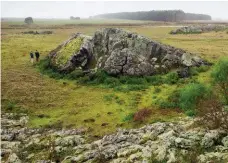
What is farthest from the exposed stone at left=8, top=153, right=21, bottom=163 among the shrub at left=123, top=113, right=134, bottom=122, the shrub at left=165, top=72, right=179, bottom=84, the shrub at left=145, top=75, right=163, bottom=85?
the shrub at left=165, top=72, right=179, bottom=84

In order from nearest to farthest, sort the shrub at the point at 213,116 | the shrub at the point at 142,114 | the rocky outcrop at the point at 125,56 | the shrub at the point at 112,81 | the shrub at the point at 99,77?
the shrub at the point at 213,116 → the shrub at the point at 142,114 → the shrub at the point at 112,81 → the shrub at the point at 99,77 → the rocky outcrop at the point at 125,56

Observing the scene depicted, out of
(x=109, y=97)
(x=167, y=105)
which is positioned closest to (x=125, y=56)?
(x=109, y=97)

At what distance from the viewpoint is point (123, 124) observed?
32.1m

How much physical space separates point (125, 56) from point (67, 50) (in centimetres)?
1119

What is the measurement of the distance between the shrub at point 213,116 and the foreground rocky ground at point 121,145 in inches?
24.0

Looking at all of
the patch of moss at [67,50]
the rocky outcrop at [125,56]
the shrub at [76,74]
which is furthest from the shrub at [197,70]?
the patch of moss at [67,50]

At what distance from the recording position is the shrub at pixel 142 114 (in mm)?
32375

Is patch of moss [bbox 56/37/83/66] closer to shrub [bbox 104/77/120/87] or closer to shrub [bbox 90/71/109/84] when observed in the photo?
shrub [bbox 90/71/109/84]

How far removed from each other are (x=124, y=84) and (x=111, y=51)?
8.73 m

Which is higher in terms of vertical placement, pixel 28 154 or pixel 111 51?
pixel 111 51

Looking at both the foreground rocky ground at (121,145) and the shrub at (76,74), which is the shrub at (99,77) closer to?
the shrub at (76,74)

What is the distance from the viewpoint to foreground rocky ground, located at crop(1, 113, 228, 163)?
70.5 ft

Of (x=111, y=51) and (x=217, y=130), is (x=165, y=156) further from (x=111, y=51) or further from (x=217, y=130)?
(x=111, y=51)

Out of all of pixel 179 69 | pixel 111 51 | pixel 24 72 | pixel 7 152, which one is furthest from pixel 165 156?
pixel 24 72
